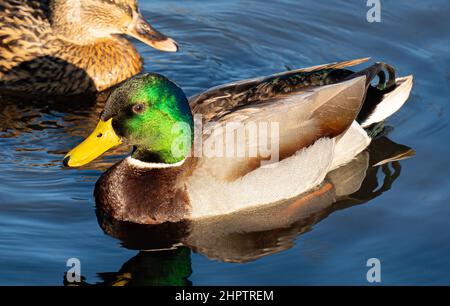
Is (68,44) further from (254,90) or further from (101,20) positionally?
(254,90)

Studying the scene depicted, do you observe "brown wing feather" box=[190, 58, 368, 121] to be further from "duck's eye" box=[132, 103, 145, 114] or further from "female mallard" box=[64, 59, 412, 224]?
"duck's eye" box=[132, 103, 145, 114]

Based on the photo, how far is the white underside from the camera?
27.1 ft

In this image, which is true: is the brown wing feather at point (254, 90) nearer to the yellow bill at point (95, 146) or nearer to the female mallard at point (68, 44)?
the yellow bill at point (95, 146)

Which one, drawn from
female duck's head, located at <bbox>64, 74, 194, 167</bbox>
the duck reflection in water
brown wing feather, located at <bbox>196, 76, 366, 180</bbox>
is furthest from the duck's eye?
the duck reflection in water

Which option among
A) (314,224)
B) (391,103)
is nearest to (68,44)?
(391,103)

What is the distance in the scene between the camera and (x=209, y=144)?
829 centimetres

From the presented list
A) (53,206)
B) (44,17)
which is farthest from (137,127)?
(44,17)

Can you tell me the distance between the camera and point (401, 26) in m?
11.8

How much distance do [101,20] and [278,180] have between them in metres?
3.40

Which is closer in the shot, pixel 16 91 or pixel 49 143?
pixel 49 143

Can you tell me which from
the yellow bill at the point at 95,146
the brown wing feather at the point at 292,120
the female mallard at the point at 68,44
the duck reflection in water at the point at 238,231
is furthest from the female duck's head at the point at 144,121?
the female mallard at the point at 68,44

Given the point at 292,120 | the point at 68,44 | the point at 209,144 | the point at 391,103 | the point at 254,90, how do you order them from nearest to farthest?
the point at 209,144
the point at 292,120
the point at 254,90
the point at 391,103
the point at 68,44

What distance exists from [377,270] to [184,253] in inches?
57.5

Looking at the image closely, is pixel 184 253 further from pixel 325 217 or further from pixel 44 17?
pixel 44 17
